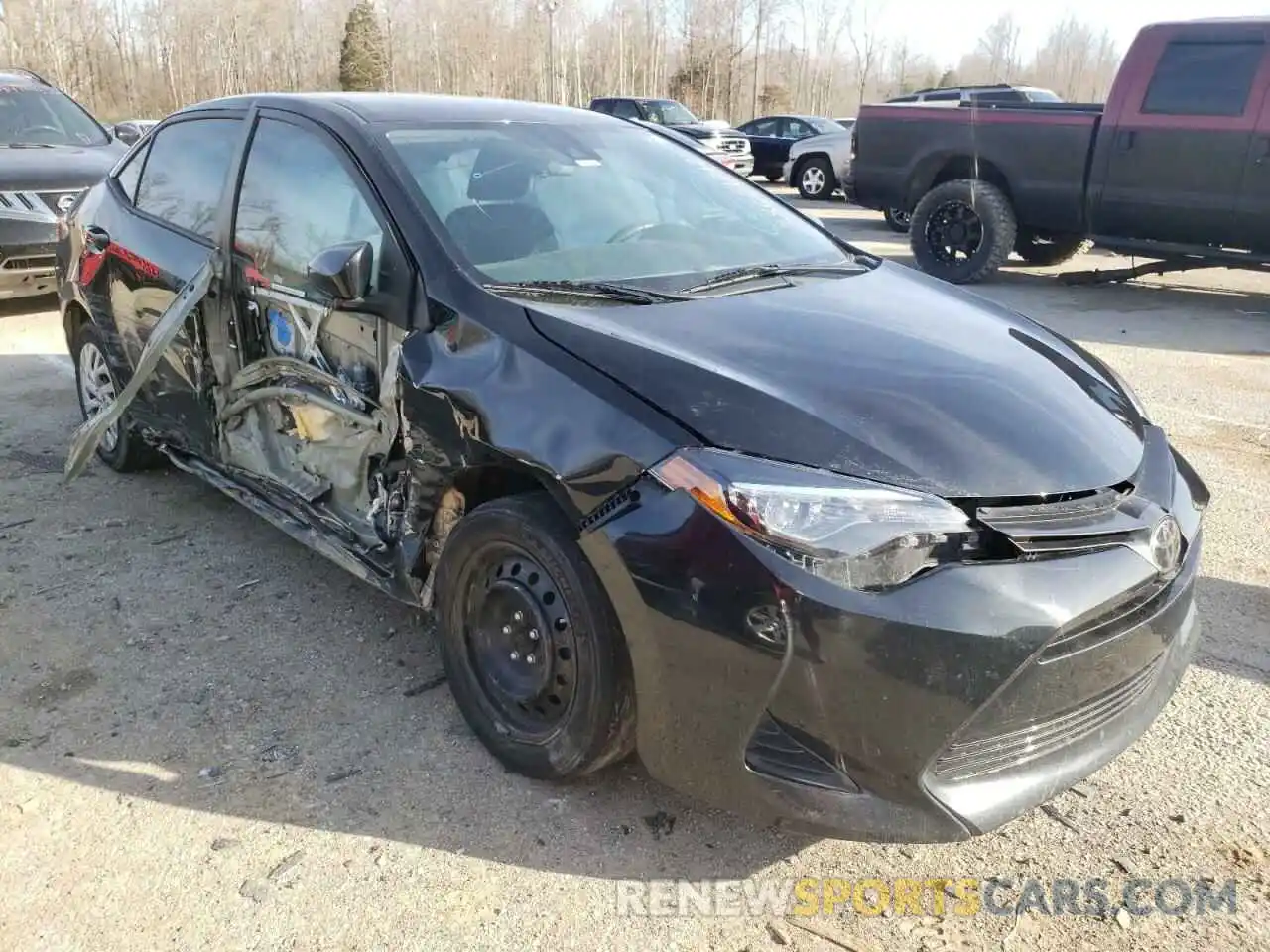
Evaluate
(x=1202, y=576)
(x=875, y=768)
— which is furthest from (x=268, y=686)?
(x=1202, y=576)

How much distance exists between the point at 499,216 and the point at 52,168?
22.4ft

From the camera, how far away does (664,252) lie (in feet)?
10.4

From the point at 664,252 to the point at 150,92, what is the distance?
Result: 178 feet

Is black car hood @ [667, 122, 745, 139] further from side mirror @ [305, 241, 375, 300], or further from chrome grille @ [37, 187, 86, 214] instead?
side mirror @ [305, 241, 375, 300]

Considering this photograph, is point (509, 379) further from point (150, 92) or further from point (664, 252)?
point (150, 92)

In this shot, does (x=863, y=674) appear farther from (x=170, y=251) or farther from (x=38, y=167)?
(x=38, y=167)

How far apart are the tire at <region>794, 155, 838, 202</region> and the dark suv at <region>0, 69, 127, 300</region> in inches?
473

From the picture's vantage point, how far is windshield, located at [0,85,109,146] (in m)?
8.84

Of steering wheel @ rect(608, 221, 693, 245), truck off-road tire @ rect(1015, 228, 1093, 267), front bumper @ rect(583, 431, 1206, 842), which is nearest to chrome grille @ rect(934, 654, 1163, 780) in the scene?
front bumper @ rect(583, 431, 1206, 842)

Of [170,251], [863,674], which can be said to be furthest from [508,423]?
[170,251]

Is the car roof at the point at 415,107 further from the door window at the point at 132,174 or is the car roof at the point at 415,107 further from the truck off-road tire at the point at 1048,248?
the truck off-road tire at the point at 1048,248

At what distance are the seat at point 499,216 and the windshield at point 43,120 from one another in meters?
7.49

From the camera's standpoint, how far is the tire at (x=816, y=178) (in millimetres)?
18109

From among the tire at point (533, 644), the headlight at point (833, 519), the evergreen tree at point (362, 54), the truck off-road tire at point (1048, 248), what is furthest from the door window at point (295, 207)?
the evergreen tree at point (362, 54)
